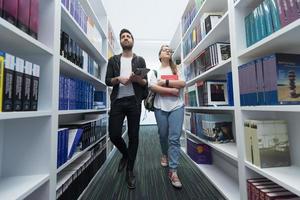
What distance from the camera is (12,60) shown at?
2.19 feet

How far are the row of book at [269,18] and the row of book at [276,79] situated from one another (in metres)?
0.17

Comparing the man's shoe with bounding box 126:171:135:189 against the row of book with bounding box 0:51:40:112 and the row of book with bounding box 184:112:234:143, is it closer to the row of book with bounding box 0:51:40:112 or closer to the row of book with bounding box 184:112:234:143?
the row of book with bounding box 184:112:234:143

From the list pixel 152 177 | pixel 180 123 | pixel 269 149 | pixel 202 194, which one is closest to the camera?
pixel 269 149

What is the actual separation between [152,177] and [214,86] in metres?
1.16

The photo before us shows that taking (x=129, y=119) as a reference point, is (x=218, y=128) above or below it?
below

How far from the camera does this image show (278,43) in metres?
0.92

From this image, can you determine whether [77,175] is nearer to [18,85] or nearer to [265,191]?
[18,85]

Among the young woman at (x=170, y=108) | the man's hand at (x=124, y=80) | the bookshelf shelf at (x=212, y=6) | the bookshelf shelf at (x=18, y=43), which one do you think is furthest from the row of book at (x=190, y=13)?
the bookshelf shelf at (x=18, y=43)

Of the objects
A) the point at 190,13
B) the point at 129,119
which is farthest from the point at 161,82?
the point at 190,13

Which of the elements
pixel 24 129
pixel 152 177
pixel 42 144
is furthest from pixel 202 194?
pixel 24 129

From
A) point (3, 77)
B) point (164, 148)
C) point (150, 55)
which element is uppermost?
point (150, 55)

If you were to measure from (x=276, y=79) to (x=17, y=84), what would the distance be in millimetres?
1237

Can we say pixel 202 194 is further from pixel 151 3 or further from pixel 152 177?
pixel 151 3

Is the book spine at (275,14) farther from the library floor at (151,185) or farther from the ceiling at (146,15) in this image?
the ceiling at (146,15)
